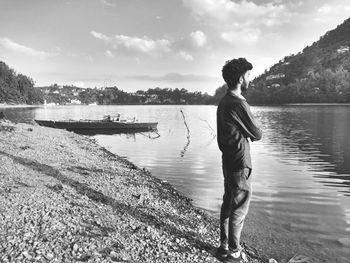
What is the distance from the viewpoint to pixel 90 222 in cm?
702

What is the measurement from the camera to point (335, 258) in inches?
309

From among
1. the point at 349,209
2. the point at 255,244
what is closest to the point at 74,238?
the point at 255,244

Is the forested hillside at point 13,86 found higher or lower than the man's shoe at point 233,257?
higher

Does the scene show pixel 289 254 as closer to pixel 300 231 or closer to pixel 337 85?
pixel 300 231

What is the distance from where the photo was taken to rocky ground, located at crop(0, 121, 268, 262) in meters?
5.75

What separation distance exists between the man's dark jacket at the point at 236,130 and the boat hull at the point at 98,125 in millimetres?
39827

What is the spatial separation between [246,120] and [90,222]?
3910mm

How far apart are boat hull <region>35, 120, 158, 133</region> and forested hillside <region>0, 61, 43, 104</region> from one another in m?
137

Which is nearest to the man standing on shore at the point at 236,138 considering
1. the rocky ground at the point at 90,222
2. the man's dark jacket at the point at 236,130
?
the man's dark jacket at the point at 236,130

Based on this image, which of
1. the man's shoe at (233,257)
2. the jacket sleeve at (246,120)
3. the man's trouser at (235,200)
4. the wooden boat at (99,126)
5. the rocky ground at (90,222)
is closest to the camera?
the jacket sleeve at (246,120)

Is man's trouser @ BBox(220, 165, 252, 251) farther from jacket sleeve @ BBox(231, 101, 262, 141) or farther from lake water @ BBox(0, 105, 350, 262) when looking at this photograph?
lake water @ BBox(0, 105, 350, 262)

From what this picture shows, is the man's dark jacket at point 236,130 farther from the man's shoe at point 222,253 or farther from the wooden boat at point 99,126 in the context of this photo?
the wooden boat at point 99,126

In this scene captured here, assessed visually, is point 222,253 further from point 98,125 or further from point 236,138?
point 98,125

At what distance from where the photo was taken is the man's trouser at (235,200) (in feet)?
19.2
